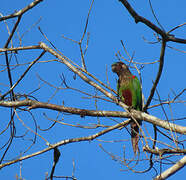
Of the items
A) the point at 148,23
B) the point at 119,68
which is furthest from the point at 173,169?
the point at 119,68

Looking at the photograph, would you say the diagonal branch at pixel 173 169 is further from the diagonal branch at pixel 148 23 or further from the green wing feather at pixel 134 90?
the green wing feather at pixel 134 90

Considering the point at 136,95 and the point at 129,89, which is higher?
the point at 129,89

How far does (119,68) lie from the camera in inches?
235

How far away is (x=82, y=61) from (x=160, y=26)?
1.46 meters

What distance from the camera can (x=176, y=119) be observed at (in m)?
3.14

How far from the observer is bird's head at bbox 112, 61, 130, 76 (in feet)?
19.4

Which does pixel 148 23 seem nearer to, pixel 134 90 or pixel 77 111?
pixel 77 111

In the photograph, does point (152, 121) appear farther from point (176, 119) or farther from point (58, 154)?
point (58, 154)

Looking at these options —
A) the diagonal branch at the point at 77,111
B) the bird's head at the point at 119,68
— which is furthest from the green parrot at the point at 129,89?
the diagonal branch at the point at 77,111

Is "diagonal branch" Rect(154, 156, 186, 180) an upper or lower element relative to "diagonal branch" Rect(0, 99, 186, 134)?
lower

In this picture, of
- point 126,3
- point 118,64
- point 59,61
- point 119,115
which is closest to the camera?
point 126,3

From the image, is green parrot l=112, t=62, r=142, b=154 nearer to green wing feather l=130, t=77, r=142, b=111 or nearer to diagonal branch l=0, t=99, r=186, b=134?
green wing feather l=130, t=77, r=142, b=111

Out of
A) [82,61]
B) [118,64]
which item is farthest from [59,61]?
[118,64]

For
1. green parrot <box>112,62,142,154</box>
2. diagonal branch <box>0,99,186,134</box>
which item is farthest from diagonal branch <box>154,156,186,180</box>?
green parrot <box>112,62,142,154</box>
